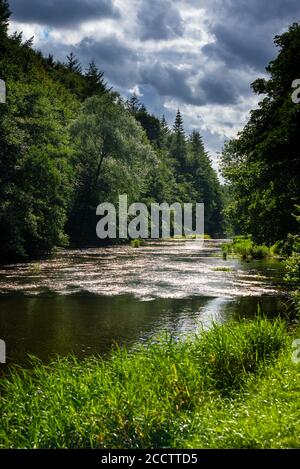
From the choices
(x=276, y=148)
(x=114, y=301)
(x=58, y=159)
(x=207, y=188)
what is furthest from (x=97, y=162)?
(x=207, y=188)

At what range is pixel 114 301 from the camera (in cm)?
1962

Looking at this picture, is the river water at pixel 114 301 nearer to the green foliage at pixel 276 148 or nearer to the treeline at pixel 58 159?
the green foliage at pixel 276 148

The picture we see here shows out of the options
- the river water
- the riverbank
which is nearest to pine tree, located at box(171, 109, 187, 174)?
the river water

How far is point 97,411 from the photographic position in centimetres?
649

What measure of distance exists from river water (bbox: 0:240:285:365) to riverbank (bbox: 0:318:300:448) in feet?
4.67


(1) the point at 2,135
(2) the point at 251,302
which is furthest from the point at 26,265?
(2) the point at 251,302

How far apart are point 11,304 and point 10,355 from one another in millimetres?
6915

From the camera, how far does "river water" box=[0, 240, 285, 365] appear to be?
13.7 m

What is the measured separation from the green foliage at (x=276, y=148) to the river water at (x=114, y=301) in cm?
321

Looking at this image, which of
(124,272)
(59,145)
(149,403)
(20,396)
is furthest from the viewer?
(59,145)

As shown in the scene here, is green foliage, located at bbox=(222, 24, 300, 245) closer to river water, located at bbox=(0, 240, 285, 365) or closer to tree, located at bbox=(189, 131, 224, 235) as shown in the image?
river water, located at bbox=(0, 240, 285, 365)

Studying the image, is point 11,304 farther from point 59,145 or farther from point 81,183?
point 81,183

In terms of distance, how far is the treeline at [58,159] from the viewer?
34.7m

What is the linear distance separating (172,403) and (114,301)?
12.7m
